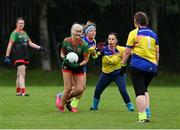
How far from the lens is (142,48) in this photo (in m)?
13.9

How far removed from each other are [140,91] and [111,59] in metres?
3.47

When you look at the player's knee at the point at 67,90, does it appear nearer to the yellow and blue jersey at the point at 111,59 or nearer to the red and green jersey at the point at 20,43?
the yellow and blue jersey at the point at 111,59

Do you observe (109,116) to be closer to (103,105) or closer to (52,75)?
(103,105)

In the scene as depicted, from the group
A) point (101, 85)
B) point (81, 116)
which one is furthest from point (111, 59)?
point (81, 116)

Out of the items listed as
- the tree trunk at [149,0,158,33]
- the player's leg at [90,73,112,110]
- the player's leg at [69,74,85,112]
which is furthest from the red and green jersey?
the tree trunk at [149,0,158,33]

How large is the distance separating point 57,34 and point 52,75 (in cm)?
381

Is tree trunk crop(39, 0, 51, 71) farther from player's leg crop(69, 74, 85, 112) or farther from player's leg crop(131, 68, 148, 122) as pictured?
player's leg crop(131, 68, 148, 122)

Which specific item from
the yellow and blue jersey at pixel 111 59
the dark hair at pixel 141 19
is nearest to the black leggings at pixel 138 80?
the dark hair at pixel 141 19

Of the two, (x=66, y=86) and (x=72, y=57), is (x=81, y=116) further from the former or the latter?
(x=72, y=57)

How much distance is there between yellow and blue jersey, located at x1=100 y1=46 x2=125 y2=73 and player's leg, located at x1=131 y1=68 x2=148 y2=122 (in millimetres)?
3238

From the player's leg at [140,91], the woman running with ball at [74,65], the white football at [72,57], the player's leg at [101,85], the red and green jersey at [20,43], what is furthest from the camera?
the red and green jersey at [20,43]

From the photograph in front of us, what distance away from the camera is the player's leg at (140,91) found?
45.0ft

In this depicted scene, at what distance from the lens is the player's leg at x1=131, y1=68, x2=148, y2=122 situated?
13727 millimetres

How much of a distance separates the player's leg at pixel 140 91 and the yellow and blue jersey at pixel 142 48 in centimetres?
13
